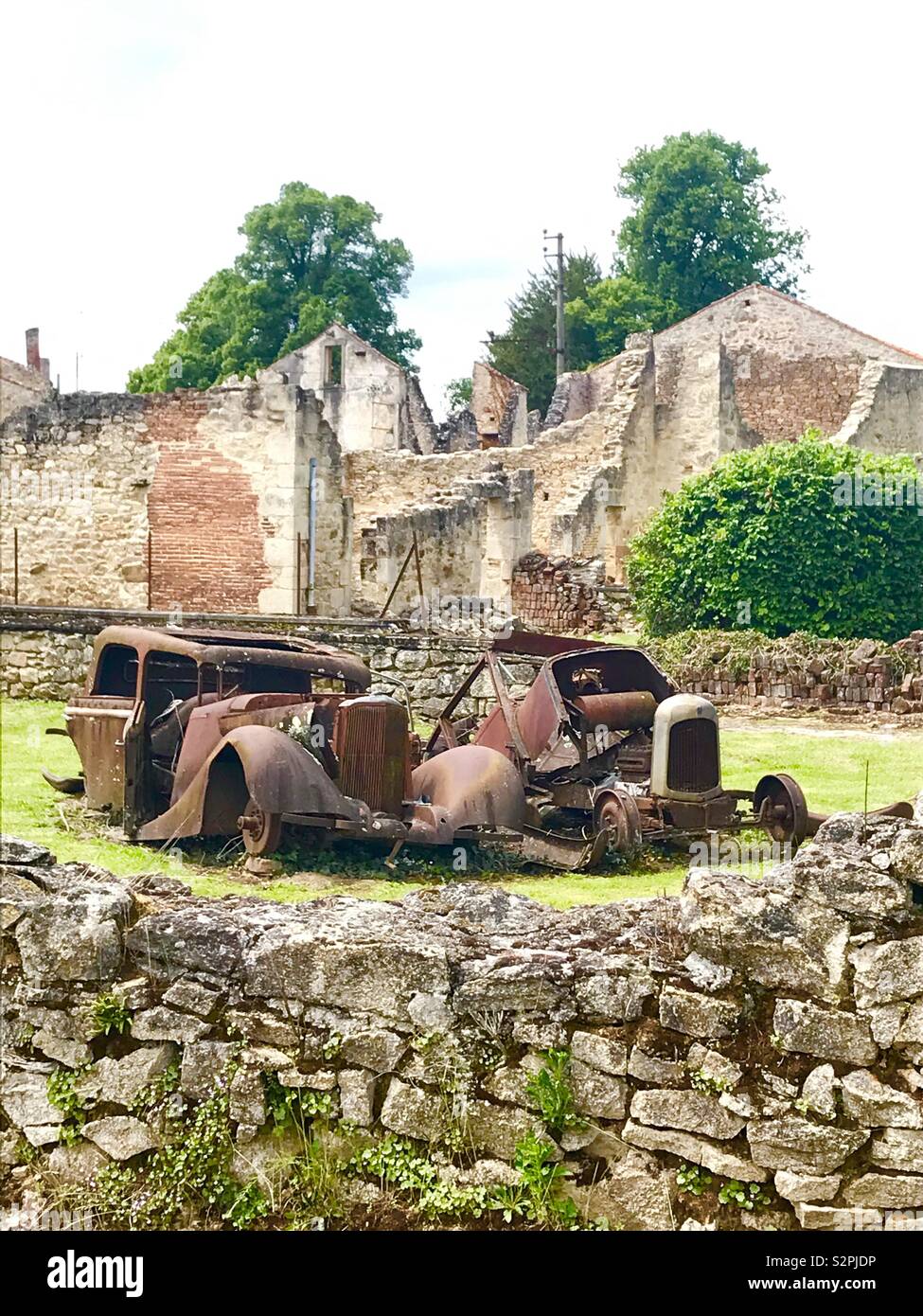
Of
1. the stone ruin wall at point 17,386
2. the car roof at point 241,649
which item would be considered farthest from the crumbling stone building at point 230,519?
the stone ruin wall at point 17,386

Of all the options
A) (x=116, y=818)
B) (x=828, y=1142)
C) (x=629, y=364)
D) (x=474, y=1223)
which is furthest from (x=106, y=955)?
(x=629, y=364)

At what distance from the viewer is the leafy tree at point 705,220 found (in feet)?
138

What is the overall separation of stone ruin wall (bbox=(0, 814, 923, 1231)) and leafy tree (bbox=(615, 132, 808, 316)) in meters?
40.1

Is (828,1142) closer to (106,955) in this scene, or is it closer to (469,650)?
(106,955)

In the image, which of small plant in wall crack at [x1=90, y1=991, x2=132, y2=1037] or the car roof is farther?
the car roof

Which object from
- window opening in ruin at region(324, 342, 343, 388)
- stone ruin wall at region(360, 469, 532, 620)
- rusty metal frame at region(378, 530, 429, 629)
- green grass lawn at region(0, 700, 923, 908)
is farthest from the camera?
window opening in ruin at region(324, 342, 343, 388)

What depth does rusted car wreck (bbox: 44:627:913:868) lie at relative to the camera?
8609mm

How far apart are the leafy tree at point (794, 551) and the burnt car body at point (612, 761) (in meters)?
7.70

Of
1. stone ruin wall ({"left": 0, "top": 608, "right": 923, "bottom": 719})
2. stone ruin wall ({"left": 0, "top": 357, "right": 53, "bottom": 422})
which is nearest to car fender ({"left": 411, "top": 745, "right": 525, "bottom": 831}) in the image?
stone ruin wall ({"left": 0, "top": 608, "right": 923, "bottom": 719})

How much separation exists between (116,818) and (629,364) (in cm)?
2338

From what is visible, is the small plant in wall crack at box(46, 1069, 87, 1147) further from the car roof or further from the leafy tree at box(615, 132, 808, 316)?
the leafy tree at box(615, 132, 808, 316)

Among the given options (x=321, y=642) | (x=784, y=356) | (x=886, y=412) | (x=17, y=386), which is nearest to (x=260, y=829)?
(x=321, y=642)

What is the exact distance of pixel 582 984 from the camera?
4277mm

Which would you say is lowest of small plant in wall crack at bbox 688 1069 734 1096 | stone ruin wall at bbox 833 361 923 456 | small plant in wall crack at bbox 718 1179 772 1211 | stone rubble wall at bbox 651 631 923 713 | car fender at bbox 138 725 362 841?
small plant in wall crack at bbox 718 1179 772 1211
